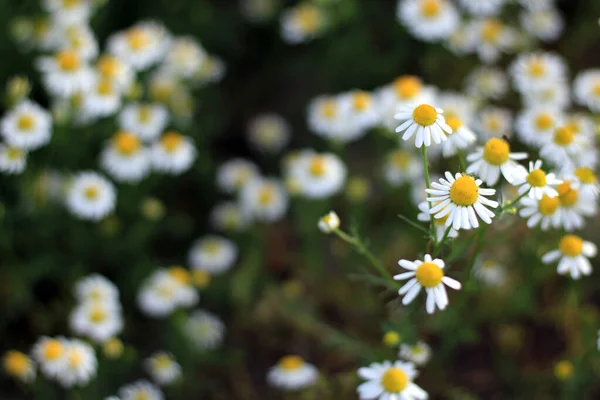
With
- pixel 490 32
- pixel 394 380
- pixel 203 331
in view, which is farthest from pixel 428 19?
pixel 394 380

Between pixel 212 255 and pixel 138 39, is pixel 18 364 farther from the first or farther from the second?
pixel 138 39

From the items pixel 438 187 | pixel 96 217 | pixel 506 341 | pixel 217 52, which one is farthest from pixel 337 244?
pixel 438 187

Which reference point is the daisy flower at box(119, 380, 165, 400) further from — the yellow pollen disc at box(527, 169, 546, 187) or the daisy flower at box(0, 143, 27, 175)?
the yellow pollen disc at box(527, 169, 546, 187)

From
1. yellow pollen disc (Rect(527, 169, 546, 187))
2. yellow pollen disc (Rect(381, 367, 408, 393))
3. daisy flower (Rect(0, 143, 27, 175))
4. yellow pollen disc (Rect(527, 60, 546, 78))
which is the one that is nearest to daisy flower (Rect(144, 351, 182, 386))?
daisy flower (Rect(0, 143, 27, 175))

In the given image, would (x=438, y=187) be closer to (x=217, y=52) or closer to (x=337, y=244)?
(x=337, y=244)

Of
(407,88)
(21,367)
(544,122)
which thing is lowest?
(21,367)
